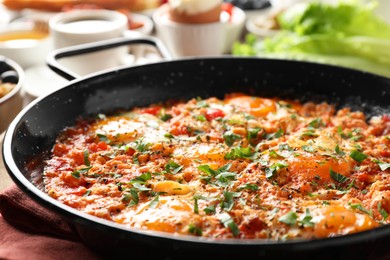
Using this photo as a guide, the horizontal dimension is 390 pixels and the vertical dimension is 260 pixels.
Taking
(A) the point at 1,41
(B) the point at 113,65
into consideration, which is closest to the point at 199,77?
(B) the point at 113,65

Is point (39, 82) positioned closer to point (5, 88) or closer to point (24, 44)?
point (5, 88)

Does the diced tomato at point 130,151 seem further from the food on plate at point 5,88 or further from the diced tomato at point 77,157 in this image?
the food on plate at point 5,88

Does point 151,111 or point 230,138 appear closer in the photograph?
point 230,138

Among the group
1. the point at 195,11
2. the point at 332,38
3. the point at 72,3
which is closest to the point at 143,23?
the point at 72,3

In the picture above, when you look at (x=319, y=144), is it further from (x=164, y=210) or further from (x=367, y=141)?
(x=164, y=210)

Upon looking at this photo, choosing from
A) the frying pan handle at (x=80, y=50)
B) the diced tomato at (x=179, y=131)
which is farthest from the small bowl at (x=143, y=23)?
the diced tomato at (x=179, y=131)

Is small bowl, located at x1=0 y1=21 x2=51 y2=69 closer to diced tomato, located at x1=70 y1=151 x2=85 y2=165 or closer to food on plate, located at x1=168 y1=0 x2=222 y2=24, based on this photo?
food on plate, located at x1=168 y1=0 x2=222 y2=24
